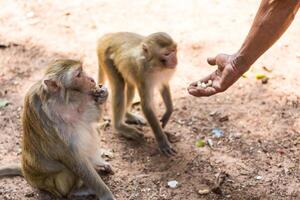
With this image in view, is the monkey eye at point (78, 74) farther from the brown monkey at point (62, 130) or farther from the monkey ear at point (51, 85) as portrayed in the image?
the monkey ear at point (51, 85)

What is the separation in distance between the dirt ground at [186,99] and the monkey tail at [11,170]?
0.06 metres

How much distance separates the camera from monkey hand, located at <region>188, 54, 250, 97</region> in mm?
5207

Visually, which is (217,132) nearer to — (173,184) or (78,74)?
(173,184)

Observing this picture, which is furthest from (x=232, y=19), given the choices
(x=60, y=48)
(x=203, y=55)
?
(x=60, y=48)

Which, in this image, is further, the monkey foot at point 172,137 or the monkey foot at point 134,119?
the monkey foot at point 134,119

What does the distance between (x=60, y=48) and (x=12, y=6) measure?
1.60m

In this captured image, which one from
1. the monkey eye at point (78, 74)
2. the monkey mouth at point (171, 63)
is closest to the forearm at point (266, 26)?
the monkey mouth at point (171, 63)

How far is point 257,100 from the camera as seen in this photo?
6.50 m

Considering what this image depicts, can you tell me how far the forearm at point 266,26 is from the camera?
16.1 ft

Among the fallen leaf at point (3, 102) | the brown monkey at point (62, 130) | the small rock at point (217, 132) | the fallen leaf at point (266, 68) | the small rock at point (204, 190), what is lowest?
the small rock at point (204, 190)

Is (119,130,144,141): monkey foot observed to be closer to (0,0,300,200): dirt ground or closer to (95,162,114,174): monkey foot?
(0,0,300,200): dirt ground

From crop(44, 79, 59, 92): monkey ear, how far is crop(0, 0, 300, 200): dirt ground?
1.22m

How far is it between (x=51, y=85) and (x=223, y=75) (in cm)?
161

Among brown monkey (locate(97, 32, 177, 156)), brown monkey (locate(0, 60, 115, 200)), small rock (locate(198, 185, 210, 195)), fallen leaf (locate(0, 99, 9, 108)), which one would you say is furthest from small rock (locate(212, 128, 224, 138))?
fallen leaf (locate(0, 99, 9, 108))
